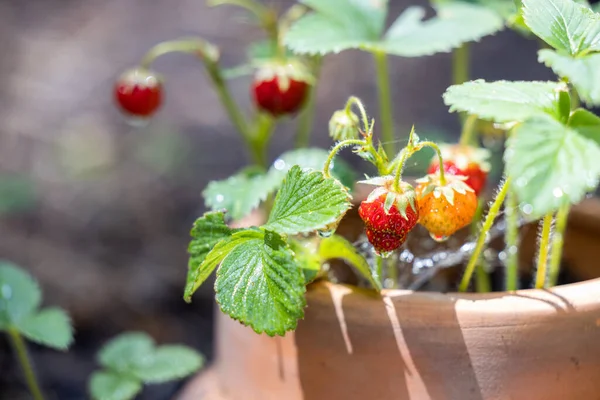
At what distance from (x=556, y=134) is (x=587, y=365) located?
224mm

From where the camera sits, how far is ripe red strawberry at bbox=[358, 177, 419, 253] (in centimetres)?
55

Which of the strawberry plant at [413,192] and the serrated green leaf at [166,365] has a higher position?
the strawberry plant at [413,192]

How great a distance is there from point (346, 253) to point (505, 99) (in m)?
0.20

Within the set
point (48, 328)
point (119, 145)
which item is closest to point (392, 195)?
point (48, 328)

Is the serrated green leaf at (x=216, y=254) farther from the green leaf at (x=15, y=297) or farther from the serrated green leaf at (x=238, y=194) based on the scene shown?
the green leaf at (x=15, y=297)

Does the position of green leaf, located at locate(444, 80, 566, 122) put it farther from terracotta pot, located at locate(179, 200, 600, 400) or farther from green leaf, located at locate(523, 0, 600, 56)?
terracotta pot, located at locate(179, 200, 600, 400)

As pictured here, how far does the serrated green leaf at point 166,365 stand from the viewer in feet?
2.81

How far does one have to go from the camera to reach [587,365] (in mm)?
585

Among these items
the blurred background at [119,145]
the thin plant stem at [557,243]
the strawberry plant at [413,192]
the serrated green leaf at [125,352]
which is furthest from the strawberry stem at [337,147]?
the blurred background at [119,145]

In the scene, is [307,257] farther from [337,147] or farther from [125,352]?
[125,352]

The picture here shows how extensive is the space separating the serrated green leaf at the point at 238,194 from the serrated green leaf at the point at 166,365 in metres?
0.21

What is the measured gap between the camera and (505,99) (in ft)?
1.69

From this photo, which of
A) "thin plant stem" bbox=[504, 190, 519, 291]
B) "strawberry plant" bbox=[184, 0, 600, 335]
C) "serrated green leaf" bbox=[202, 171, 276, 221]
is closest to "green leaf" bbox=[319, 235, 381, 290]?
"strawberry plant" bbox=[184, 0, 600, 335]

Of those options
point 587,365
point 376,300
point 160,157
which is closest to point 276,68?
point 376,300
